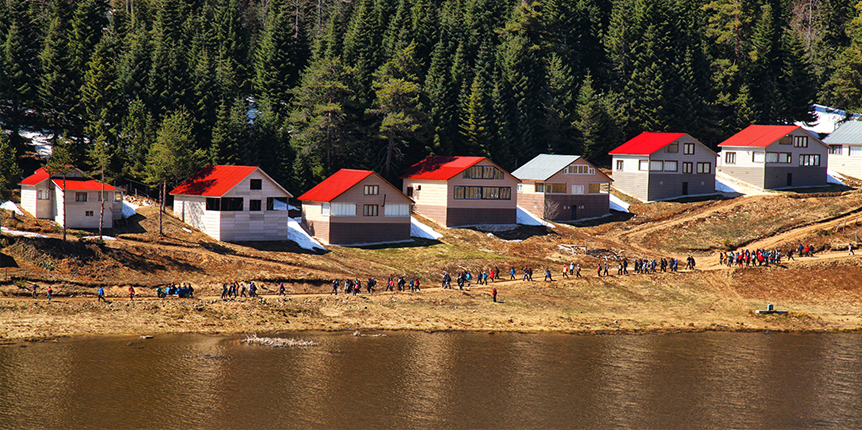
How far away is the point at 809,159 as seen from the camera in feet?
368

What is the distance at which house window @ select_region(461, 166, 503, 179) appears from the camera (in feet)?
298

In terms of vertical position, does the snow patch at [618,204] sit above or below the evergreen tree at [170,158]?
below

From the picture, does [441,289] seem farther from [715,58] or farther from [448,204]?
[715,58]

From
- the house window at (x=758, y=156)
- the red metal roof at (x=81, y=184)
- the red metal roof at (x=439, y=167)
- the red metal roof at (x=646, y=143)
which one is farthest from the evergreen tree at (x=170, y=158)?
the house window at (x=758, y=156)

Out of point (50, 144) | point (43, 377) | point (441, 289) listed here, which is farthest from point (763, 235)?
point (50, 144)

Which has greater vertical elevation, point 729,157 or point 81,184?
point 729,157

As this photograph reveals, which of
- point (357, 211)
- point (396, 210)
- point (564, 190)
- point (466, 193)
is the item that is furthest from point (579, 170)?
point (357, 211)

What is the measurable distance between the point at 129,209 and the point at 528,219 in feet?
144

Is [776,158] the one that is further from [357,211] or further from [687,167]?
[357,211]

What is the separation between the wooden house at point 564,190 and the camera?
314 ft

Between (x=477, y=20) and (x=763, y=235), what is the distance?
57899mm

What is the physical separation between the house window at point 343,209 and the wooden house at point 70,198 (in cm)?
2005

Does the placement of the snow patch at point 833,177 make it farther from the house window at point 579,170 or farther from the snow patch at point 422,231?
the snow patch at point 422,231

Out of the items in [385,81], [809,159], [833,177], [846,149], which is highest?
[385,81]
